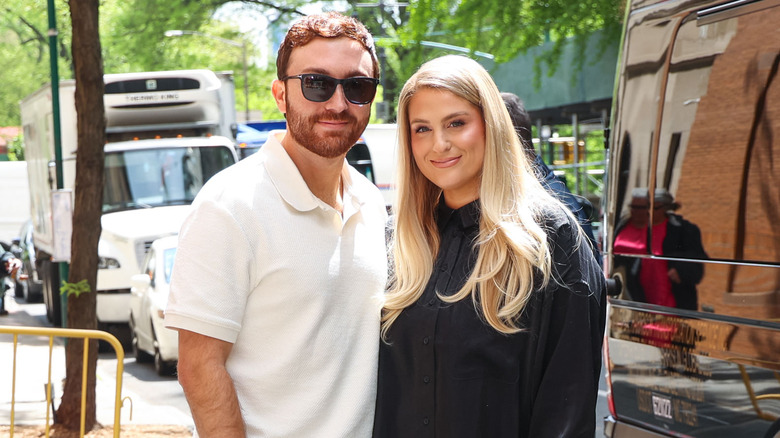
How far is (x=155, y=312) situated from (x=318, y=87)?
8597 mm

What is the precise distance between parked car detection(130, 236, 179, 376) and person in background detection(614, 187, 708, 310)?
22.0 ft

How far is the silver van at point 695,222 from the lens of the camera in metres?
3.82

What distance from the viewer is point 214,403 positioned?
2.66 m

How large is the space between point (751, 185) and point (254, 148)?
14794 millimetres

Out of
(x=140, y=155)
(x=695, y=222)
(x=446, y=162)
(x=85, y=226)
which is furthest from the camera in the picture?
(x=140, y=155)

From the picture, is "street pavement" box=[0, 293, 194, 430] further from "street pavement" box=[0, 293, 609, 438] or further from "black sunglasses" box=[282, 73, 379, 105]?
"black sunglasses" box=[282, 73, 379, 105]

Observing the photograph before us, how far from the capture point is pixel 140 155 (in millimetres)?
14750

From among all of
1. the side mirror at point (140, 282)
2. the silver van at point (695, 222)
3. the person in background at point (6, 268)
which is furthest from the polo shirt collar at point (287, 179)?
the person in background at point (6, 268)

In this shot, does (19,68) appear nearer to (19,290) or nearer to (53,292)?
(19,290)

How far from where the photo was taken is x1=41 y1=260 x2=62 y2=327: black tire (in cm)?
1611

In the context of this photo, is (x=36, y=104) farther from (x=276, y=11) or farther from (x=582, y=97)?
(x=276, y=11)

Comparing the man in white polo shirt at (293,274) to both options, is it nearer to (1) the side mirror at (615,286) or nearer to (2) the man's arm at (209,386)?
(2) the man's arm at (209,386)

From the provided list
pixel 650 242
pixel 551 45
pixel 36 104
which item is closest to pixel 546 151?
pixel 551 45

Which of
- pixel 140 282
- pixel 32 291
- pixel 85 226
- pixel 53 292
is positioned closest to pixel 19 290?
pixel 32 291
